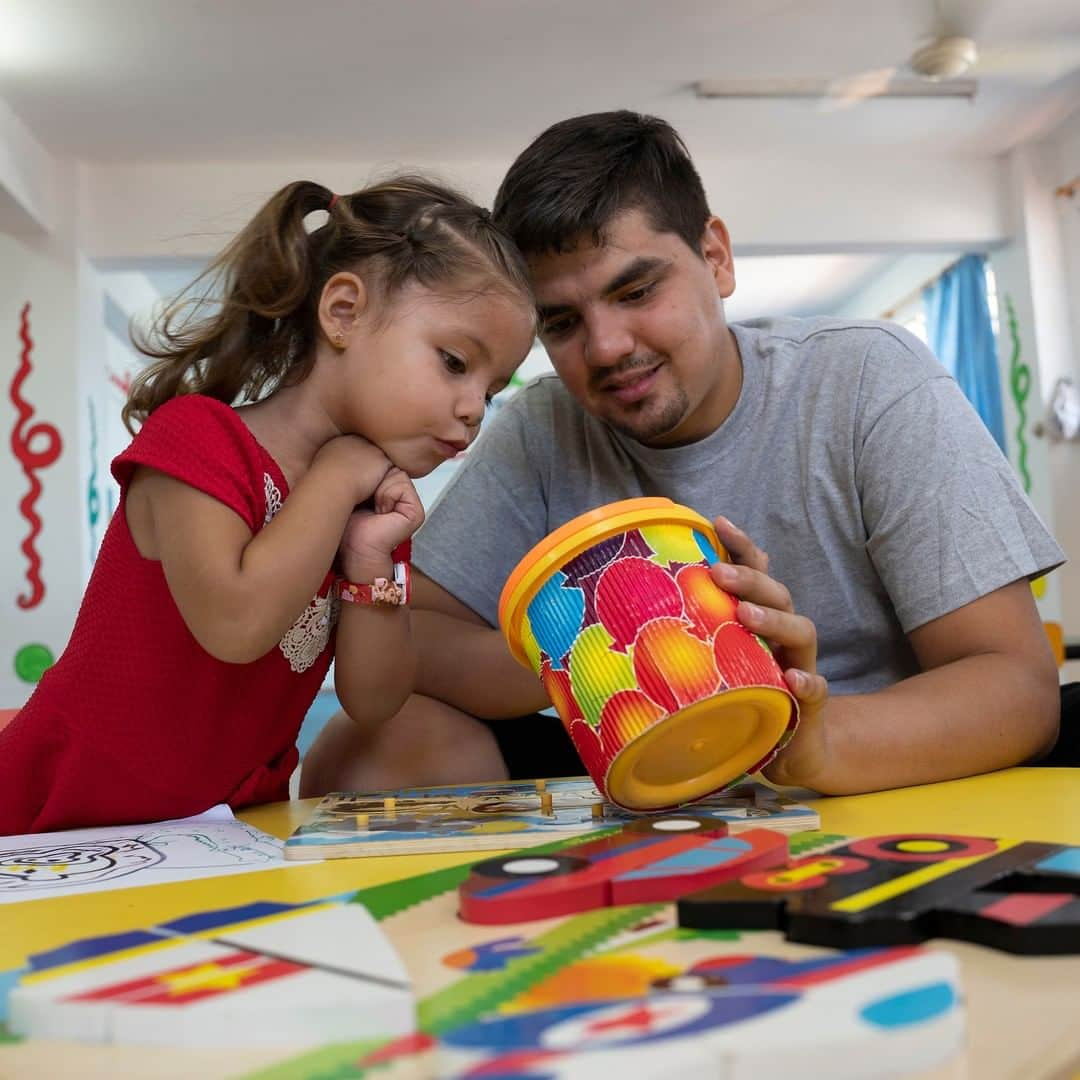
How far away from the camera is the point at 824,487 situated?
1210mm

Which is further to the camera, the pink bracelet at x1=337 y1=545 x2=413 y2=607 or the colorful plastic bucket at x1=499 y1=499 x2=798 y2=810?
the pink bracelet at x1=337 y1=545 x2=413 y2=607

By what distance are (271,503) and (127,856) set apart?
1.06ft

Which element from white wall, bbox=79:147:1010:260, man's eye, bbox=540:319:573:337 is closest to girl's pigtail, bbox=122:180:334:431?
man's eye, bbox=540:319:573:337

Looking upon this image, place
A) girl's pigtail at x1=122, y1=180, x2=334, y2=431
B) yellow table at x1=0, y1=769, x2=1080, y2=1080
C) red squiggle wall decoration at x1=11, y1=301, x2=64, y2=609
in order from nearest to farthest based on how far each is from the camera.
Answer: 1. yellow table at x1=0, y1=769, x2=1080, y2=1080
2. girl's pigtail at x1=122, y1=180, x2=334, y2=431
3. red squiggle wall decoration at x1=11, y1=301, x2=64, y2=609

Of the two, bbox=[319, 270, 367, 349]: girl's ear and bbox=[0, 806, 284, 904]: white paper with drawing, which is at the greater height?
bbox=[319, 270, 367, 349]: girl's ear

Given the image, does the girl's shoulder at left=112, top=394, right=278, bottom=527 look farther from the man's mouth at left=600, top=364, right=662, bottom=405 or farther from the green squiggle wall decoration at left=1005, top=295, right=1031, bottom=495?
the green squiggle wall decoration at left=1005, top=295, right=1031, bottom=495

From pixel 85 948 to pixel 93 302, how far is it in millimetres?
5041

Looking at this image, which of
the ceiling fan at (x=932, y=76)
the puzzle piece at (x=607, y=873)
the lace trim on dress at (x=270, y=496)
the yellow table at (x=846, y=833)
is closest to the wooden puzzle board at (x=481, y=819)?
the yellow table at (x=846, y=833)

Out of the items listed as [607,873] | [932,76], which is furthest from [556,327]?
[932,76]

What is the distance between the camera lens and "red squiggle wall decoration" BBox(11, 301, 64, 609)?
4684 millimetres

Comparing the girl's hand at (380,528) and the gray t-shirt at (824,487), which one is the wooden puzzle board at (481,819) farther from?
the gray t-shirt at (824,487)

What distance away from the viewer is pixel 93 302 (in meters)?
5.05

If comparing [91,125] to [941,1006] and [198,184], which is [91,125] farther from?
[941,1006]

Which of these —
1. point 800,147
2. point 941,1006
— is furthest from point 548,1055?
point 800,147
